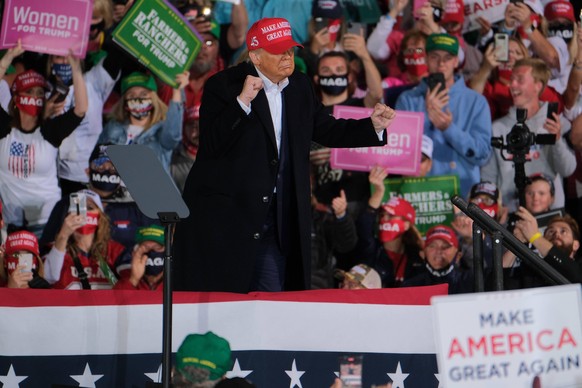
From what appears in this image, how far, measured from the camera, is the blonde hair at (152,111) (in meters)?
9.06

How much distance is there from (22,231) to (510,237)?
13.5 feet

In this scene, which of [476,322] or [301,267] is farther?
[301,267]

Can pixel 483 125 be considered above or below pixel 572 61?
below

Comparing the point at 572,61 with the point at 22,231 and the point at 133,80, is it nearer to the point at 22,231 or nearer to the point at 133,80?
the point at 133,80

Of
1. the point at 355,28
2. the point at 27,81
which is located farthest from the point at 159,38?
the point at 355,28

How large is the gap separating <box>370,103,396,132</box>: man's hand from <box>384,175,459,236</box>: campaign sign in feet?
9.84

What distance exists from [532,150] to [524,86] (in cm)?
46

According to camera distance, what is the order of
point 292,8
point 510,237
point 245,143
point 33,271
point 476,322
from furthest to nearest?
point 292,8 < point 33,271 < point 245,143 < point 510,237 < point 476,322

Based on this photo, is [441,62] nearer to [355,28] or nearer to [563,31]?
[355,28]

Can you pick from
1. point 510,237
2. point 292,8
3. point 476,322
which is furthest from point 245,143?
point 292,8

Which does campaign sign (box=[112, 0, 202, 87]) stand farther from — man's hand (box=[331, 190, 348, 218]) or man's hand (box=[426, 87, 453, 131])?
man's hand (box=[426, 87, 453, 131])

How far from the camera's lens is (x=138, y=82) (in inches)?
357

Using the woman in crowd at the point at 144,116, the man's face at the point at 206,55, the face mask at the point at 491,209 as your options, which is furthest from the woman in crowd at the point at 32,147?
the face mask at the point at 491,209

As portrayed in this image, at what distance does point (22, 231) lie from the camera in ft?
26.9
